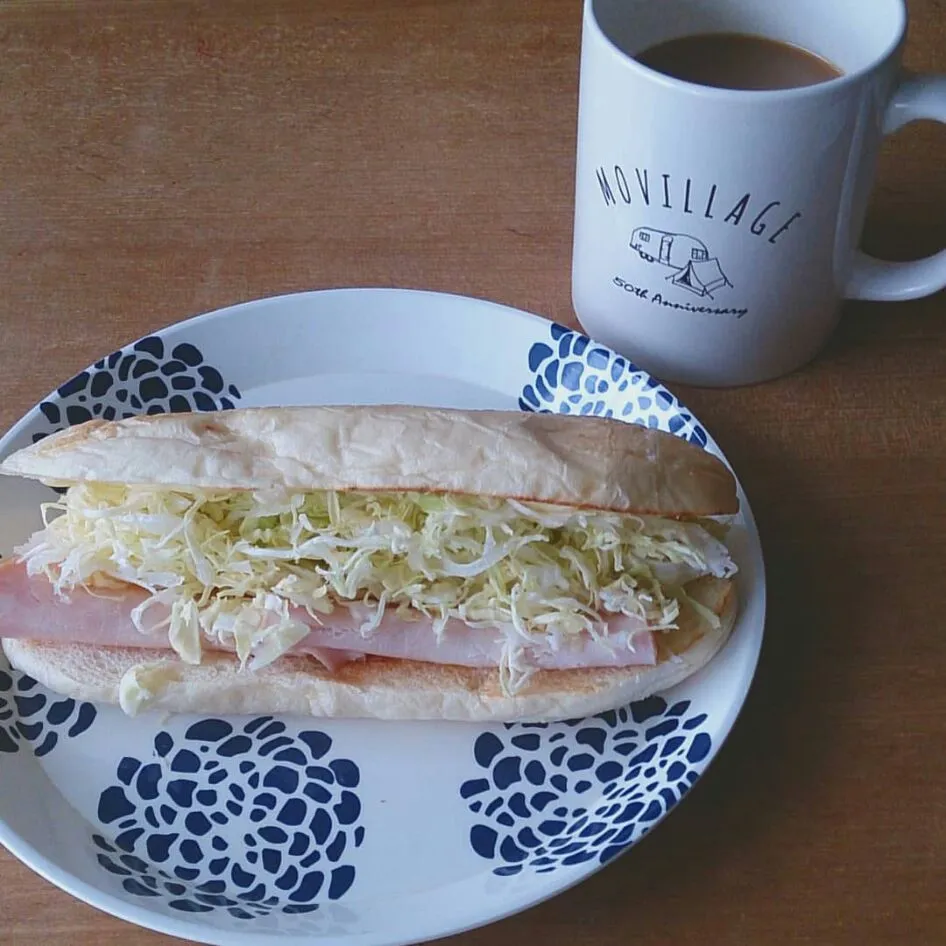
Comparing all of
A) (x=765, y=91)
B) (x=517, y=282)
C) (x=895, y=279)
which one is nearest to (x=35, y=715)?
(x=517, y=282)

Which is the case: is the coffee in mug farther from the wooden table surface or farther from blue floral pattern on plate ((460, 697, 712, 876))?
blue floral pattern on plate ((460, 697, 712, 876))

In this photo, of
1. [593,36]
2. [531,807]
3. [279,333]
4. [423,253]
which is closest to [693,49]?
[593,36]

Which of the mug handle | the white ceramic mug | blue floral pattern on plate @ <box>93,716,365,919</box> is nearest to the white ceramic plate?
blue floral pattern on plate @ <box>93,716,365,919</box>

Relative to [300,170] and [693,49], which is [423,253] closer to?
[300,170]

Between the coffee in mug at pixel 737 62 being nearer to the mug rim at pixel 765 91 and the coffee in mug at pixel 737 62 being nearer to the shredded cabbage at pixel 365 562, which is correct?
the mug rim at pixel 765 91

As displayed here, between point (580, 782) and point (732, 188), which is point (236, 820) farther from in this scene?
point (732, 188)

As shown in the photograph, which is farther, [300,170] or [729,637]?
[300,170]

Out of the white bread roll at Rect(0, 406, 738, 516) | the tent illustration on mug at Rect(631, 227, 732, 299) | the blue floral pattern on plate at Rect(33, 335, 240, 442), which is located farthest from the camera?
the blue floral pattern on plate at Rect(33, 335, 240, 442)

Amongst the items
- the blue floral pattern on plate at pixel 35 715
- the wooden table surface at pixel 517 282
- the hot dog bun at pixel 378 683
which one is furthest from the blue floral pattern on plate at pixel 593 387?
the blue floral pattern on plate at pixel 35 715
